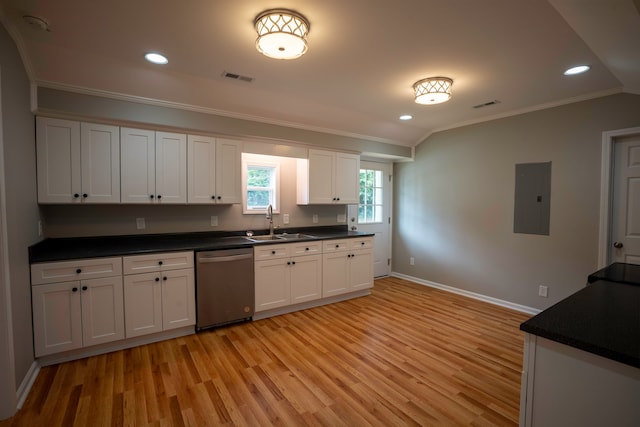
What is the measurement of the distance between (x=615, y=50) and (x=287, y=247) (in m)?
3.27

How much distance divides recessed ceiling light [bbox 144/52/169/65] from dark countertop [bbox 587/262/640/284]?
11.8 feet

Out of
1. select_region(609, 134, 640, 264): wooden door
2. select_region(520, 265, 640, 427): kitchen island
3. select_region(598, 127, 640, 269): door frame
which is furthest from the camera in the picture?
select_region(598, 127, 640, 269): door frame

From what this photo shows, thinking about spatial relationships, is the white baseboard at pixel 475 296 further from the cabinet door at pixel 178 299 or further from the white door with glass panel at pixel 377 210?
the cabinet door at pixel 178 299

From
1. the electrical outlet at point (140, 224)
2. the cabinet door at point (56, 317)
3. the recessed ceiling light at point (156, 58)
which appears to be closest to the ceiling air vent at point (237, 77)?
the recessed ceiling light at point (156, 58)

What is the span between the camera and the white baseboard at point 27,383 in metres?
1.95

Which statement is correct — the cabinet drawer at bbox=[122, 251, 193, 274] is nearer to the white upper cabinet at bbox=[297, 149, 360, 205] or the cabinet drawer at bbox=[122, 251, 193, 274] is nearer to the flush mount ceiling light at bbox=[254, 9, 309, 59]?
the white upper cabinet at bbox=[297, 149, 360, 205]

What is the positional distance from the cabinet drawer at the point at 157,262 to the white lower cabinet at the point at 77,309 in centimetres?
8

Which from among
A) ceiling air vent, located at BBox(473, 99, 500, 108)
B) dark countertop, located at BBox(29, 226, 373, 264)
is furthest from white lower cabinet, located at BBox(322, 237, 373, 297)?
ceiling air vent, located at BBox(473, 99, 500, 108)

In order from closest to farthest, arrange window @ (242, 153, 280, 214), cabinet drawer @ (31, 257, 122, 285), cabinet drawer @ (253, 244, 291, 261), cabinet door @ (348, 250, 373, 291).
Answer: cabinet drawer @ (31, 257, 122, 285) → cabinet drawer @ (253, 244, 291, 261) → window @ (242, 153, 280, 214) → cabinet door @ (348, 250, 373, 291)

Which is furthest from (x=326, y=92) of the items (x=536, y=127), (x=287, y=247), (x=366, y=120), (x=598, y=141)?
(x=598, y=141)

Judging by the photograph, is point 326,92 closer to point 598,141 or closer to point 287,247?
point 287,247

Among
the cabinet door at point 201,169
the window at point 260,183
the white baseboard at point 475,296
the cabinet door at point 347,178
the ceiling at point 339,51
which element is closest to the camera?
the ceiling at point 339,51

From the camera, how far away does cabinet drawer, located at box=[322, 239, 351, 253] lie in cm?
390

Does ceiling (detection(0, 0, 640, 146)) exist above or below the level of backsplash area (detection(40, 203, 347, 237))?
above
